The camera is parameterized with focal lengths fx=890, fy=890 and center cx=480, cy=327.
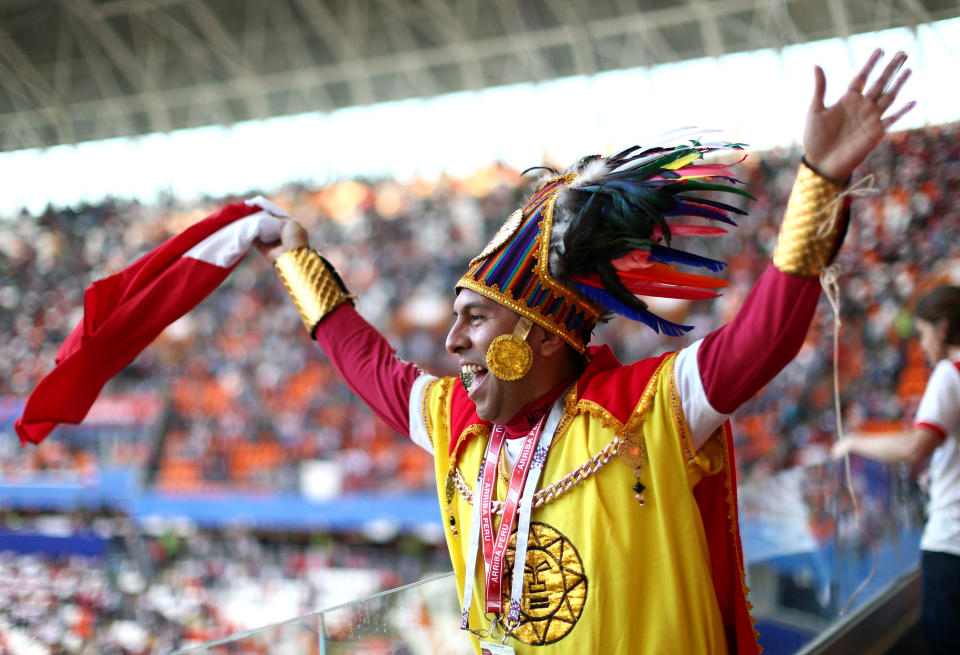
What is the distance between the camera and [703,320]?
9977 mm

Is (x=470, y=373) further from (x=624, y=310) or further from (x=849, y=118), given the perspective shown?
(x=849, y=118)

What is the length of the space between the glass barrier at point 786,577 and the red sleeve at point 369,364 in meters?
0.36

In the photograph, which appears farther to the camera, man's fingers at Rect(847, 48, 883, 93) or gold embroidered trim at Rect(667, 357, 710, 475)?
gold embroidered trim at Rect(667, 357, 710, 475)

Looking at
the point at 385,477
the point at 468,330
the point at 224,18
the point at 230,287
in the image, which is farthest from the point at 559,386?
the point at 224,18

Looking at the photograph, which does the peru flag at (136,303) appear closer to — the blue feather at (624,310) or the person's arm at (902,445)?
the blue feather at (624,310)

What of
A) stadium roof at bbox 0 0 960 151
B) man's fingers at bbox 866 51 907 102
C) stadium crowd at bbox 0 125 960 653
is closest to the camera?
man's fingers at bbox 866 51 907 102

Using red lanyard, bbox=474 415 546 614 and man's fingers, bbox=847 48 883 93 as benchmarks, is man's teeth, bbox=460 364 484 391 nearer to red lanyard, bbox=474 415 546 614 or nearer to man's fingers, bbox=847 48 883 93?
red lanyard, bbox=474 415 546 614

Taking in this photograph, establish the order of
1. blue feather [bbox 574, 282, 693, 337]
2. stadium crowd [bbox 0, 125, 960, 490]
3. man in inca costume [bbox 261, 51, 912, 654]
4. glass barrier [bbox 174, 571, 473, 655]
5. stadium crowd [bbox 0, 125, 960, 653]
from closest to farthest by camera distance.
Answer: man in inca costume [bbox 261, 51, 912, 654] < blue feather [bbox 574, 282, 693, 337] < glass barrier [bbox 174, 571, 473, 655] < stadium crowd [bbox 0, 125, 960, 653] < stadium crowd [bbox 0, 125, 960, 490]

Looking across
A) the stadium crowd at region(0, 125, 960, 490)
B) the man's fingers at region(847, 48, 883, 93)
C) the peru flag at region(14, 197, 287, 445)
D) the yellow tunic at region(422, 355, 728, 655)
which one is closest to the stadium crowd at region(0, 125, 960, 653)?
the stadium crowd at region(0, 125, 960, 490)

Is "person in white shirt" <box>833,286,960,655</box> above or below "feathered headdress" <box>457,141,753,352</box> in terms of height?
below

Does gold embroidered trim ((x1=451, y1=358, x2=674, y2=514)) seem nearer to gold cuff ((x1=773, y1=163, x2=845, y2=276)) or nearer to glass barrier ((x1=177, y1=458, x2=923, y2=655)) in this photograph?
gold cuff ((x1=773, y1=163, x2=845, y2=276))

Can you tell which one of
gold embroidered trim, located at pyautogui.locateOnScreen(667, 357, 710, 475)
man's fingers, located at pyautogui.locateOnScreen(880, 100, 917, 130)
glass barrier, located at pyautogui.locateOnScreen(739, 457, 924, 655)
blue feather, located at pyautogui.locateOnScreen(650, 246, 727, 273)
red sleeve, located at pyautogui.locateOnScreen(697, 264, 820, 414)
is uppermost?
man's fingers, located at pyautogui.locateOnScreen(880, 100, 917, 130)

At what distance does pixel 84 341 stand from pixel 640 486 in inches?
44.7

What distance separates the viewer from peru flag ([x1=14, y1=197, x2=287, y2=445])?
1751mm
